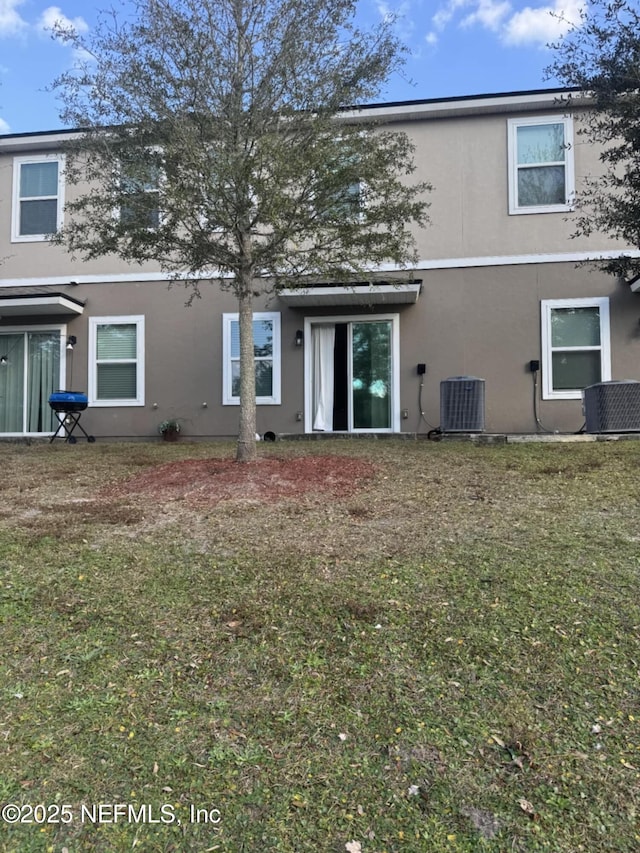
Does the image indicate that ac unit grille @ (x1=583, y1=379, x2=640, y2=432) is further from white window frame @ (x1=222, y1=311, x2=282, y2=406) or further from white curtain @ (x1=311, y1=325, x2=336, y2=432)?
white window frame @ (x1=222, y1=311, x2=282, y2=406)

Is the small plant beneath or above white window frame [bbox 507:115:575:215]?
beneath

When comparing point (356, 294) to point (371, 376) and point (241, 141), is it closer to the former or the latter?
point (371, 376)

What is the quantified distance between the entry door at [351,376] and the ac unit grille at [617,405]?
3463 mm

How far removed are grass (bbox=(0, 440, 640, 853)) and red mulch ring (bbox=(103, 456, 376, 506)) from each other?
73 centimetres

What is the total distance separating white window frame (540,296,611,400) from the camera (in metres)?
9.91

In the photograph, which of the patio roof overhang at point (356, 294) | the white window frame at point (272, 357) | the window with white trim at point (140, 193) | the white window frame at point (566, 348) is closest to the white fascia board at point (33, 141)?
the white window frame at point (272, 357)

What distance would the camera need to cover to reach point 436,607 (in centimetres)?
306

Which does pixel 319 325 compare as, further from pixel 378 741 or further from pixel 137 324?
pixel 378 741

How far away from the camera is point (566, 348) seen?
10102mm

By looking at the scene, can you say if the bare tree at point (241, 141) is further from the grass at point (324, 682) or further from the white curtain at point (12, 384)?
the white curtain at point (12, 384)

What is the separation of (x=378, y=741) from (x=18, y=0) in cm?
978

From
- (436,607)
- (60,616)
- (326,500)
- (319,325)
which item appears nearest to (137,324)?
(319,325)

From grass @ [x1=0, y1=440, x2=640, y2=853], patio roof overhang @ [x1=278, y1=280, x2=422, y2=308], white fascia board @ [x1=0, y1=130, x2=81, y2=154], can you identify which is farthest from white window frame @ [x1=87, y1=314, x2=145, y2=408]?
grass @ [x1=0, y1=440, x2=640, y2=853]

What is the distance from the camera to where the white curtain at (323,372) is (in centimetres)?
1073
